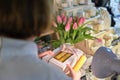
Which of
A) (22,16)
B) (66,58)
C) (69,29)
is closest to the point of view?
(22,16)

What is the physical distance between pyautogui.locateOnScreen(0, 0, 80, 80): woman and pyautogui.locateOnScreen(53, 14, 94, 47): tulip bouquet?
74 centimetres

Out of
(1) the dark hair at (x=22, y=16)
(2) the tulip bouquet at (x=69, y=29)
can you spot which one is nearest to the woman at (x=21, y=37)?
(1) the dark hair at (x=22, y=16)

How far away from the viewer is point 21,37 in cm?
48

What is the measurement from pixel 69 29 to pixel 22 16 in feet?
2.67

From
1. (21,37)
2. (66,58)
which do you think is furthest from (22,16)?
(66,58)

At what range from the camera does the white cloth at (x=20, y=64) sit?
456 mm

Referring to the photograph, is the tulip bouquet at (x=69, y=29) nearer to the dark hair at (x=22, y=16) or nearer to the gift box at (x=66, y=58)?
the gift box at (x=66, y=58)

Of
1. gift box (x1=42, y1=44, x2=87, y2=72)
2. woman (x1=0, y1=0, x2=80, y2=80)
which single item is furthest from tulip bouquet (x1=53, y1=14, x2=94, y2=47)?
woman (x1=0, y1=0, x2=80, y2=80)

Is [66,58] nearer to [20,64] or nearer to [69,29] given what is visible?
[69,29]

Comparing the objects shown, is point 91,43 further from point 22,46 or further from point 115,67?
point 22,46

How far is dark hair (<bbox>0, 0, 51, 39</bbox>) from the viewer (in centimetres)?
44

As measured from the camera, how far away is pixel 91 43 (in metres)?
1.45

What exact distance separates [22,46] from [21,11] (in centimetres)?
7

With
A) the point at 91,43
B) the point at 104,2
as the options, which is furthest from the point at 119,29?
the point at 91,43
